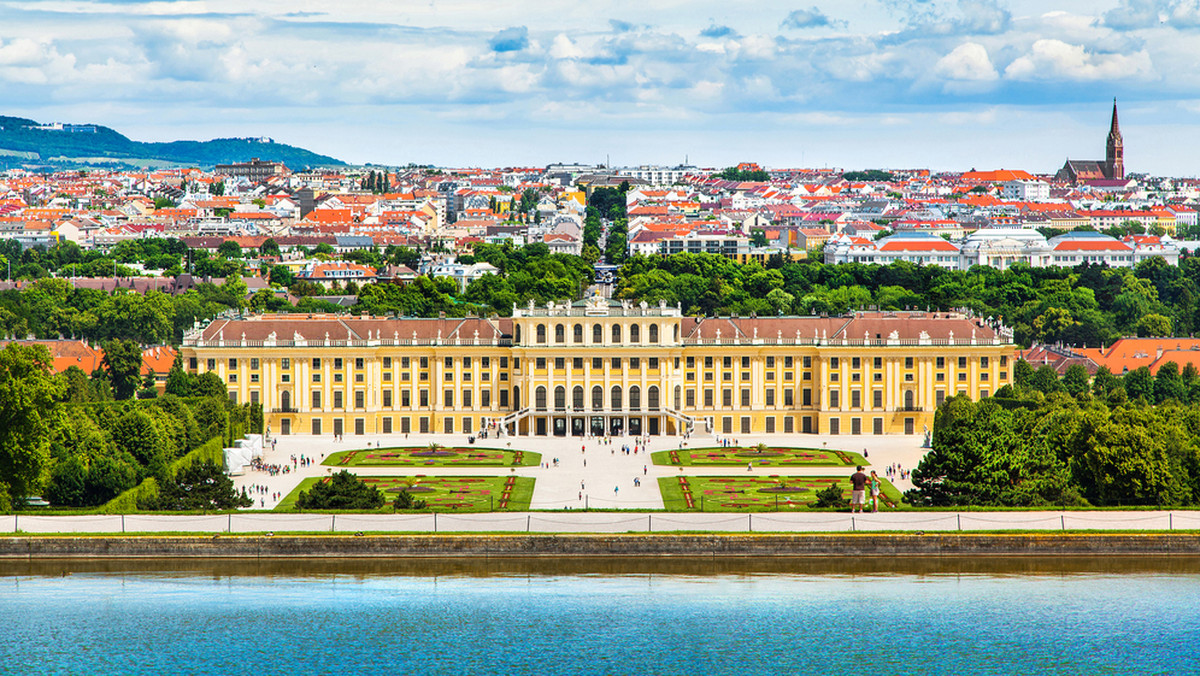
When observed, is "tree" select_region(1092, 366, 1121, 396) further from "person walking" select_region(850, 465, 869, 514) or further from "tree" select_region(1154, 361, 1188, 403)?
"person walking" select_region(850, 465, 869, 514)

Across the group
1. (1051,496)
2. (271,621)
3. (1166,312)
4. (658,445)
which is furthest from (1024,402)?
(1166,312)

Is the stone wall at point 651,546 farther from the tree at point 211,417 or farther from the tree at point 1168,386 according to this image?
the tree at point 1168,386

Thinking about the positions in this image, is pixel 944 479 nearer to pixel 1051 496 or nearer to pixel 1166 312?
pixel 1051 496

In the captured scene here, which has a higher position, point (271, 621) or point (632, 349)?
point (632, 349)

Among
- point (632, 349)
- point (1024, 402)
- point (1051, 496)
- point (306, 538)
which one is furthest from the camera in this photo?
point (632, 349)

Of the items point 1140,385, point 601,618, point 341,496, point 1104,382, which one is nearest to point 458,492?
point 341,496
